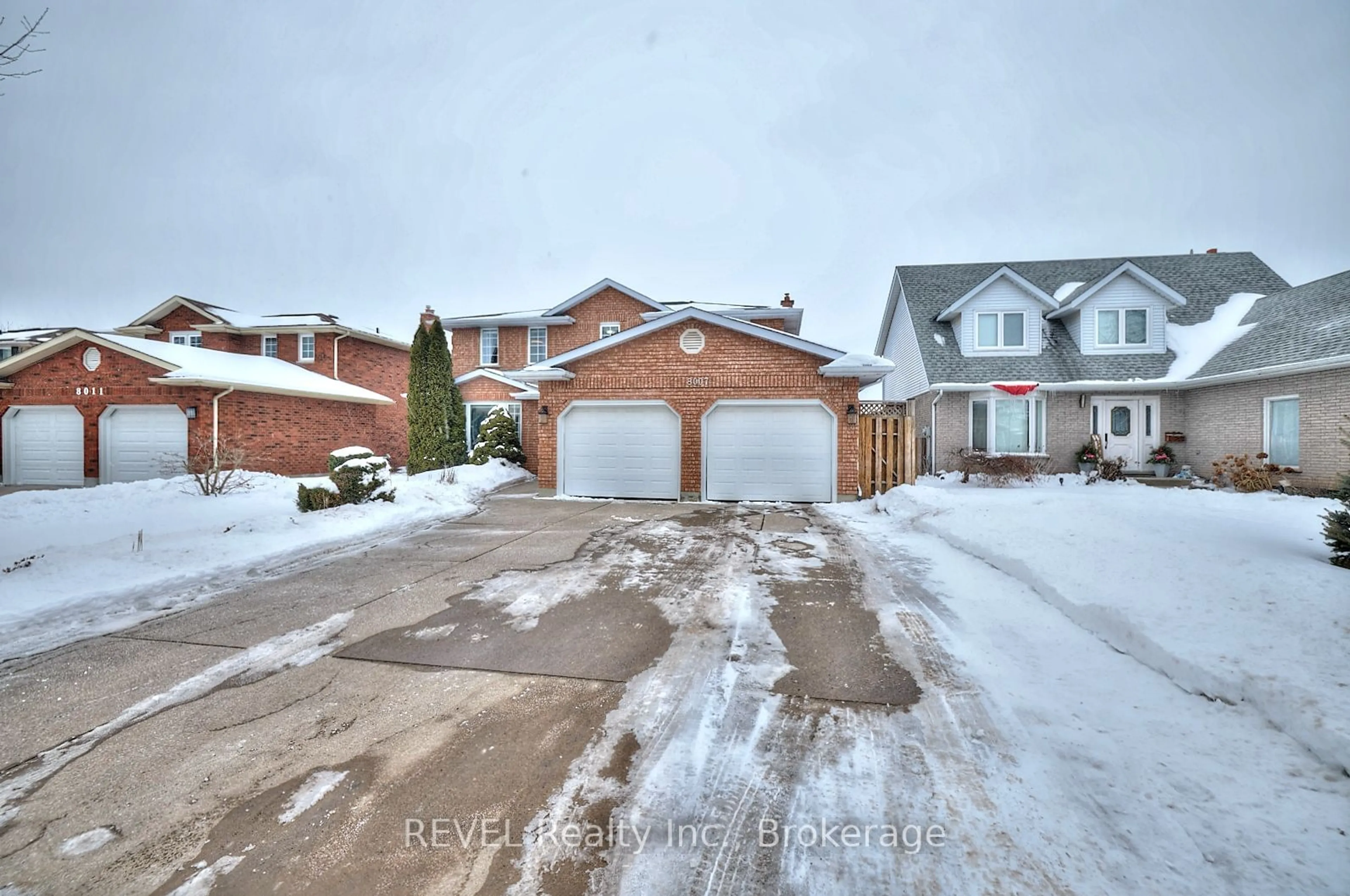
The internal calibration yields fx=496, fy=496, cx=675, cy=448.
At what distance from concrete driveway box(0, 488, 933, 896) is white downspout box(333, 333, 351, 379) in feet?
61.3

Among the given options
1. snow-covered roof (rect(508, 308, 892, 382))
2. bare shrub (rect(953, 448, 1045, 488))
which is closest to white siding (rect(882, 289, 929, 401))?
bare shrub (rect(953, 448, 1045, 488))

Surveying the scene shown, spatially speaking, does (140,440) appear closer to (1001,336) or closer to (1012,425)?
(1012,425)

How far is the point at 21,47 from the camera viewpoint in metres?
5.15

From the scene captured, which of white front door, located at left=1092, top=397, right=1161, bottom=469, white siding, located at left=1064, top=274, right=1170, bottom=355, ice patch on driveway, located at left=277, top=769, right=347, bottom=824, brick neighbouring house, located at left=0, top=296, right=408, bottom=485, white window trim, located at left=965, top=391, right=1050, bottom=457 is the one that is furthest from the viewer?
white siding, located at left=1064, top=274, right=1170, bottom=355

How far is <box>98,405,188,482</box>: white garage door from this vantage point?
14078mm

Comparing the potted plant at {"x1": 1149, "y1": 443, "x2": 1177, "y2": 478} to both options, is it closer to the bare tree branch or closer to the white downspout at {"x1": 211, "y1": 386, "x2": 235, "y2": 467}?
the bare tree branch

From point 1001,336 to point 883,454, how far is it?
6930 mm

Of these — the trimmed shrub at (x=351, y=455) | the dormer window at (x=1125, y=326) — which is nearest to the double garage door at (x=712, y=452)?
the trimmed shrub at (x=351, y=455)

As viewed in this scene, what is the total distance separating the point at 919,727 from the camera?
9.11 ft

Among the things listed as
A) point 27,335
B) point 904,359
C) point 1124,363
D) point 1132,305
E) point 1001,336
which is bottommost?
point 1124,363

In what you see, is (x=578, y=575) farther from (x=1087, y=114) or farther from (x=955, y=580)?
(x=1087, y=114)

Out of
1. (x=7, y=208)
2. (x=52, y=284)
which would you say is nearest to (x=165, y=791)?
(x=7, y=208)

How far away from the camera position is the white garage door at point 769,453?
467 inches

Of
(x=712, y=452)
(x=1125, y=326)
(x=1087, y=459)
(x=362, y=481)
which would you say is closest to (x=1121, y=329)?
(x=1125, y=326)
